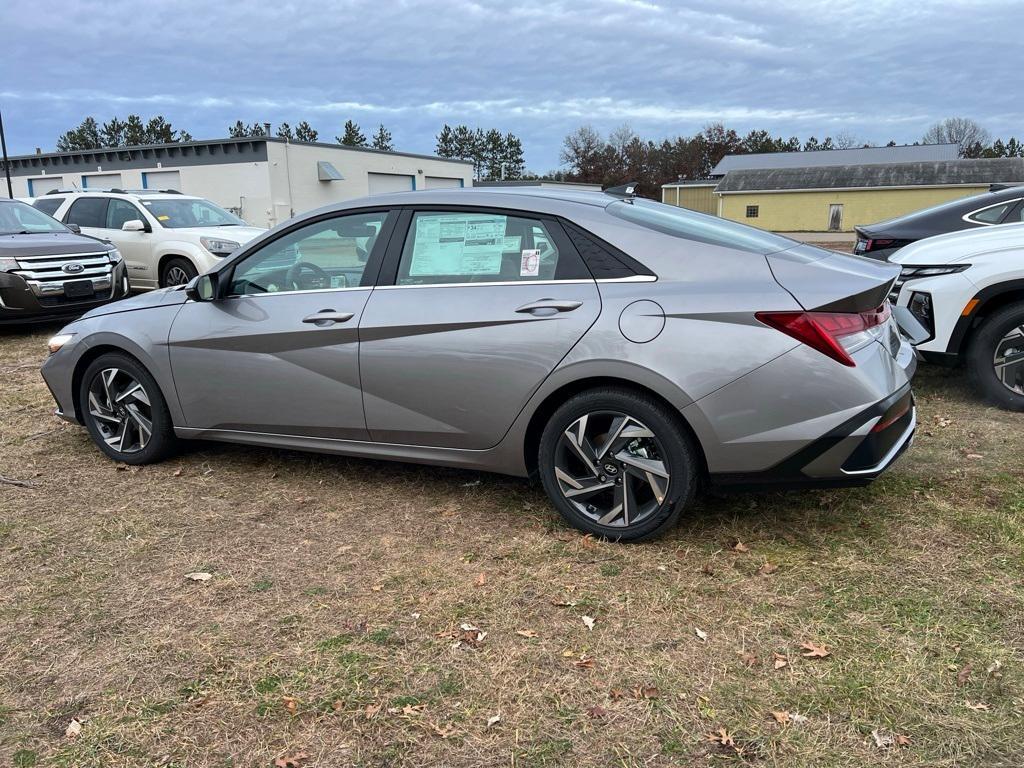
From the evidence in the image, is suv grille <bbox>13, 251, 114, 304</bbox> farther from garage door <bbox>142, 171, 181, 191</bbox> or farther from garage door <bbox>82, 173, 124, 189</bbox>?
garage door <bbox>82, 173, 124, 189</bbox>

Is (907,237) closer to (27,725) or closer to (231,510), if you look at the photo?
(231,510)

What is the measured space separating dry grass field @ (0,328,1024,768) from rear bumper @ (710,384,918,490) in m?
0.38

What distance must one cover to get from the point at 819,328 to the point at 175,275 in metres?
10.2

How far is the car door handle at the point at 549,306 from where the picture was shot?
3480 millimetres

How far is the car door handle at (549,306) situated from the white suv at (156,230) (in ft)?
27.6

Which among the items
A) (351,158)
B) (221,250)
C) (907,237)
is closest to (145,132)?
(351,158)

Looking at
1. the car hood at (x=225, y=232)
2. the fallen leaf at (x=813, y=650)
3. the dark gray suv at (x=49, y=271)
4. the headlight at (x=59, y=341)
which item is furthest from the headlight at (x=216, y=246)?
the fallen leaf at (x=813, y=650)

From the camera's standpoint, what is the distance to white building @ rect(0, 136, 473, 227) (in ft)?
116

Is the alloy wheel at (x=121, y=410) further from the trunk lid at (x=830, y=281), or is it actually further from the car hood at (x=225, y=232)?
the car hood at (x=225, y=232)

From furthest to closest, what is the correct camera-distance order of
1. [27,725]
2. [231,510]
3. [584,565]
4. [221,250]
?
[221,250] → [231,510] → [584,565] → [27,725]

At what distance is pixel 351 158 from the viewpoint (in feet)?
132

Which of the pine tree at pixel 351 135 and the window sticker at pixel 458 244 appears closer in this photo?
the window sticker at pixel 458 244

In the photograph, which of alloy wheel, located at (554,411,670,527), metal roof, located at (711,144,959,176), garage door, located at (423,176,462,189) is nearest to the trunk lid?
alloy wheel, located at (554,411,670,527)

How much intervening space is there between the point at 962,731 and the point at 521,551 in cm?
182
